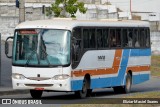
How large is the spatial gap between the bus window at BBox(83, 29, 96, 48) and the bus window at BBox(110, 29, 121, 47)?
1634mm

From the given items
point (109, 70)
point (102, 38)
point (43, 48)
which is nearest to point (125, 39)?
point (109, 70)

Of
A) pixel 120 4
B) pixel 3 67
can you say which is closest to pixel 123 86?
pixel 3 67

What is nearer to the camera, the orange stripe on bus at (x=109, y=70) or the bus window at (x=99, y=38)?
the orange stripe on bus at (x=109, y=70)

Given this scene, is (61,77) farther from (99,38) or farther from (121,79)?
(121,79)

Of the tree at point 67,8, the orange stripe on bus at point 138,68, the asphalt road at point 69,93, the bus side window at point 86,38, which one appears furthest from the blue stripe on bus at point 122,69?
the tree at point 67,8

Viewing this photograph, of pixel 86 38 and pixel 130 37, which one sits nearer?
pixel 86 38

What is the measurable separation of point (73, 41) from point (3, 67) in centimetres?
1557

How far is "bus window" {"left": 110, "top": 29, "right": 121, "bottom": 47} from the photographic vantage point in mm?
30344

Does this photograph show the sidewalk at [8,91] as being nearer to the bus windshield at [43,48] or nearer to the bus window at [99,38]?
the bus windshield at [43,48]

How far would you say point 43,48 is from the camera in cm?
2644

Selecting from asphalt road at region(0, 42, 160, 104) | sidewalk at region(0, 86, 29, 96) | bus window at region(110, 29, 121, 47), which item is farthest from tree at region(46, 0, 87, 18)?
bus window at region(110, 29, 121, 47)

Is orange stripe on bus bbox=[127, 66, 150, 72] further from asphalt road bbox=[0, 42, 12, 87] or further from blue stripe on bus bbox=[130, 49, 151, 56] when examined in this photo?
asphalt road bbox=[0, 42, 12, 87]

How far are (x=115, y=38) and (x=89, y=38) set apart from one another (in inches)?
101

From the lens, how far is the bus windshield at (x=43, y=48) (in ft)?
86.5
